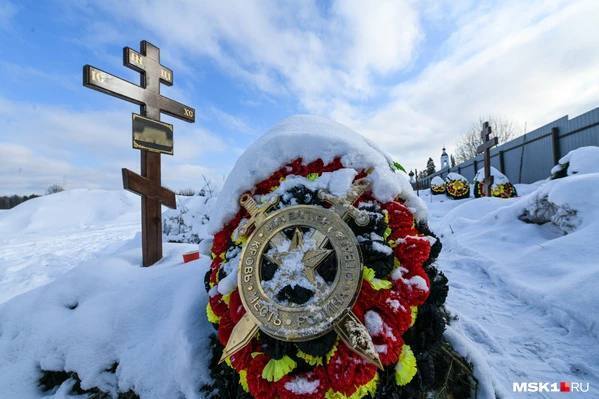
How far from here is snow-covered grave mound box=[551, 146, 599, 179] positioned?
684cm

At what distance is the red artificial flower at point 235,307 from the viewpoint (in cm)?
149

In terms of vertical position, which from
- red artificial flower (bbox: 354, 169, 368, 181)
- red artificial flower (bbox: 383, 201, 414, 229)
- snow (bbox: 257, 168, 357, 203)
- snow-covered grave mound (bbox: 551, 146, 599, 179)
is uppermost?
snow-covered grave mound (bbox: 551, 146, 599, 179)

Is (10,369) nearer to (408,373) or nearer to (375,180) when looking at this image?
(408,373)

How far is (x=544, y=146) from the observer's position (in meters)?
14.1

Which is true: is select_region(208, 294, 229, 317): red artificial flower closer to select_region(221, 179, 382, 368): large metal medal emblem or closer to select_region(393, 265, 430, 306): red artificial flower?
select_region(221, 179, 382, 368): large metal medal emblem

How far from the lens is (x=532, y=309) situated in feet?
9.25

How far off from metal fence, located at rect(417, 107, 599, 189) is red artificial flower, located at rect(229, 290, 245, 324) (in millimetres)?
14845

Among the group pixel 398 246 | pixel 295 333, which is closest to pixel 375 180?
pixel 398 246

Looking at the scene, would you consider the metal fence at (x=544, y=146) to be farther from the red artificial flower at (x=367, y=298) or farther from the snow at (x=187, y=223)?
the red artificial flower at (x=367, y=298)

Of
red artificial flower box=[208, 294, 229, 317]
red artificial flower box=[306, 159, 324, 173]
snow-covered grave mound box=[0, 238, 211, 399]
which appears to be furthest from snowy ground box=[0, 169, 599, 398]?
red artificial flower box=[306, 159, 324, 173]

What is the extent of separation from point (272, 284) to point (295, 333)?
9.9 inches

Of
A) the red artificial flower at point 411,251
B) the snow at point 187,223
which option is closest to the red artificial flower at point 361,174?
the red artificial flower at point 411,251

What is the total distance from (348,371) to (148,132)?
3.21 metres

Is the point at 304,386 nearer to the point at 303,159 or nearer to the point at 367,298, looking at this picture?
the point at 367,298
